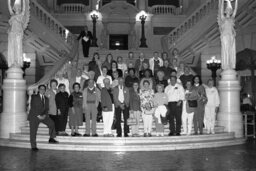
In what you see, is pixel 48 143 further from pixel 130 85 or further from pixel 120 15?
pixel 120 15

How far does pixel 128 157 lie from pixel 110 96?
2354mm

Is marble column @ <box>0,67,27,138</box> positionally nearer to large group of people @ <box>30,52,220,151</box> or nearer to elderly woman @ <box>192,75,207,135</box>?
large group of people @ <box>30,52,220,151</box>

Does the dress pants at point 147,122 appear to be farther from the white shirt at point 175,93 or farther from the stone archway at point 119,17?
the stone archway at point 119,17

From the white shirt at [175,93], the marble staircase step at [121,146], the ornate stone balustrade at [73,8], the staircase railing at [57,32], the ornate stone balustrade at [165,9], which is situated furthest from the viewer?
the ornate stone balustrade at [165,9]

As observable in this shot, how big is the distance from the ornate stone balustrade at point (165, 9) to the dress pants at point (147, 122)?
15.9 metres

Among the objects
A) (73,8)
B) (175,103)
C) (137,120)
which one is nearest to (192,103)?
(175,103)

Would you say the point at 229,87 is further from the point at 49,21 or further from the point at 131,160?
the point at 49,21

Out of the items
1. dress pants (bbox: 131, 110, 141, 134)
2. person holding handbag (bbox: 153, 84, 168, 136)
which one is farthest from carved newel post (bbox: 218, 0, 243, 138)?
dress pants (bbox: 131, 110, 141, 134)

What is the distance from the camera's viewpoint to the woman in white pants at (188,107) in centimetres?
1035

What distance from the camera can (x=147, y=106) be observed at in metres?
10.0

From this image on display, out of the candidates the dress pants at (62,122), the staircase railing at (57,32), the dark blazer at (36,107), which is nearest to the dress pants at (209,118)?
the dress pants at (62,122)

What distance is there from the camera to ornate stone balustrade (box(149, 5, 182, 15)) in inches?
981

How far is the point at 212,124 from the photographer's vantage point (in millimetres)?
10867

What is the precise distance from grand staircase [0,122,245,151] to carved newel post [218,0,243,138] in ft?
2.80
